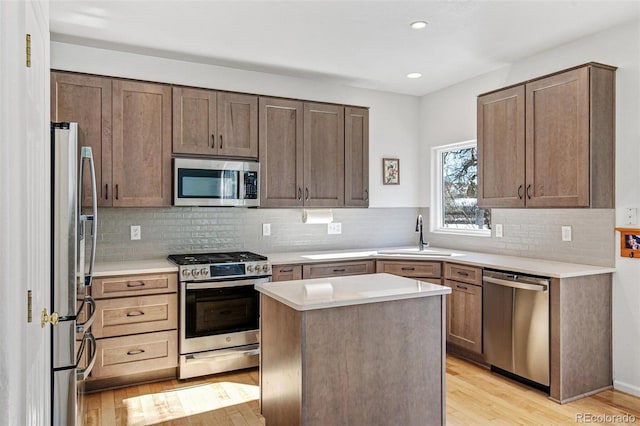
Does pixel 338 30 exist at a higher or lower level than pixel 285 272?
higher

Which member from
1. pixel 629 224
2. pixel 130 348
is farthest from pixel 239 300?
pixel 629 224

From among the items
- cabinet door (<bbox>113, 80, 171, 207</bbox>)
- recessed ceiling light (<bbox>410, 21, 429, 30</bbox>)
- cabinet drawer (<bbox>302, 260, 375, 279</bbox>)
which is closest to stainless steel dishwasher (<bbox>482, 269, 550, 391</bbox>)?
cabinet drawer (<bbox>302, 260, 375, 279</bbox>)

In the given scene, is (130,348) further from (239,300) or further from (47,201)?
(47,201)

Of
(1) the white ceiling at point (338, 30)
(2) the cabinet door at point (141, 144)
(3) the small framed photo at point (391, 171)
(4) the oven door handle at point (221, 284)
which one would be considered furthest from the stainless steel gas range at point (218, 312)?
(3) the small framed photo at point (391, 171)

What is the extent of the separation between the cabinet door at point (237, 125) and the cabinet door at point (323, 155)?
0.52 meters

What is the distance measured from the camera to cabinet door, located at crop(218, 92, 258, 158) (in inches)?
153

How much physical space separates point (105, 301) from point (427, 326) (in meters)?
2.25

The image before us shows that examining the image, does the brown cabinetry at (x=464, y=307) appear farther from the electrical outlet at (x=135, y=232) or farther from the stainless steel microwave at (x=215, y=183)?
the electrical outlet at (x=135, y=232)

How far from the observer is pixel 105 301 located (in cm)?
323

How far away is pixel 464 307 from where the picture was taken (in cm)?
383

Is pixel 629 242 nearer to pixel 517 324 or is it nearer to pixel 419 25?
pixel 517 324

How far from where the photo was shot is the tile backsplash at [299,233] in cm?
350

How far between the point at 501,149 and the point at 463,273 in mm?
1085

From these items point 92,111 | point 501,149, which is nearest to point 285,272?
point 92,111
